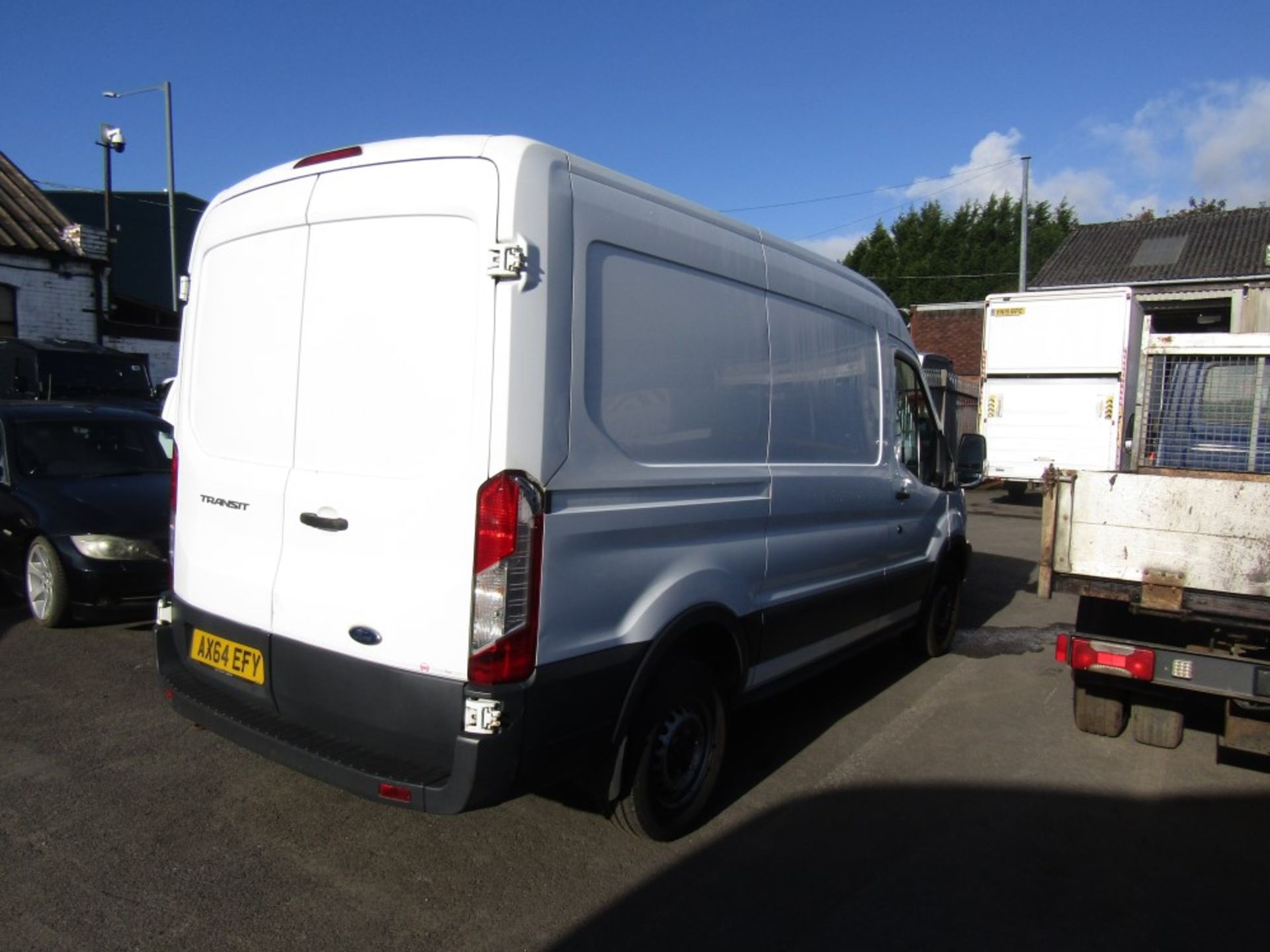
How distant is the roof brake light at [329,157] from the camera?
10.3 feet

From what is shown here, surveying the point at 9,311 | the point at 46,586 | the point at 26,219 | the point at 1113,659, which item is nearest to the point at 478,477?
the point at 1113,659

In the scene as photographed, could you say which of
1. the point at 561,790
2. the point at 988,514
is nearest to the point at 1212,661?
the point at 561,790

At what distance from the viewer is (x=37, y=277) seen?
15.8 meters

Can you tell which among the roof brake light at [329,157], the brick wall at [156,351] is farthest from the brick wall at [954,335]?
the roof brake light at [329,157]

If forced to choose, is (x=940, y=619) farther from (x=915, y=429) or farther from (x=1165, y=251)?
(x=1165, y=251)

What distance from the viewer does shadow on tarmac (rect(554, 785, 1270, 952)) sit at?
10.1ft

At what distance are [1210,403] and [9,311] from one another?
58.1 ft

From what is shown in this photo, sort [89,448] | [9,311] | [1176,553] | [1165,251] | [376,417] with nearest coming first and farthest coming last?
[376,417] < [1176,553] < [89,448] < [9,311] < [1165,251]

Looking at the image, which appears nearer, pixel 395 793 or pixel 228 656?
pixel 395 793

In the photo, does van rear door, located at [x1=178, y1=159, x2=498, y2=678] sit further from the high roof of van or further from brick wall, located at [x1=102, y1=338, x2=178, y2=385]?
brick wall, located at [x1=102, y1=338, x2=178, y2=385]

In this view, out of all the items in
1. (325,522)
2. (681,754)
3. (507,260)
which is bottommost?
(681,754)

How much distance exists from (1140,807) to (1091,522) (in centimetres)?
137

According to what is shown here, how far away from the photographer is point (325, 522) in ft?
10.2

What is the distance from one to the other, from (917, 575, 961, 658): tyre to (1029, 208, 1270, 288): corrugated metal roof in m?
23.1
